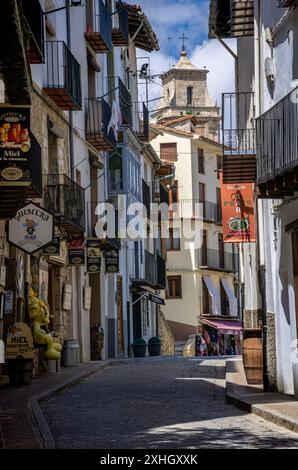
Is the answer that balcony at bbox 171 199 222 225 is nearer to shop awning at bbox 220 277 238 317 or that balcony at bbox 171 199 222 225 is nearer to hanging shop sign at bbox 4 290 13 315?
shop awning at bbox 220 277 238 317

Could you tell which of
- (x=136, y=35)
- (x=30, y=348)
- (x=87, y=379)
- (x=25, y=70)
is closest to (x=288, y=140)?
(x=25, y=70)

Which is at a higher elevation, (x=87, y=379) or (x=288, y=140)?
(x=288, y=140)

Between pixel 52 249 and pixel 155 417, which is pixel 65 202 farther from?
pixel 155 417

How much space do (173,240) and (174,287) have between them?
9.82 feet

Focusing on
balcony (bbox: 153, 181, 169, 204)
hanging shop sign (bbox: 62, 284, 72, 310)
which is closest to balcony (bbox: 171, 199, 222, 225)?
balcony (bbox: 153, 181, 169, 204)

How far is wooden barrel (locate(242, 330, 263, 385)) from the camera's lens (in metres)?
19.4

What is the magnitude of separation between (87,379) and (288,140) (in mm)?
8871

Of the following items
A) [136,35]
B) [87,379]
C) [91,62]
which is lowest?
[87,379]

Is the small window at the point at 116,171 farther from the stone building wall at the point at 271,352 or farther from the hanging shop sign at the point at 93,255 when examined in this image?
the stone building wall at the point at 271,352

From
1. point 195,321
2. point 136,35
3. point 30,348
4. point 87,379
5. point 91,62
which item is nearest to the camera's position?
point 30,348

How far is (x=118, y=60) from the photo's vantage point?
42.1m

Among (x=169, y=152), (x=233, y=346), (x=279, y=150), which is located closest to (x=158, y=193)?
(x=233, y=346)

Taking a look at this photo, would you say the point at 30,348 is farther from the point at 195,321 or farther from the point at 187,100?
the point at 187,100

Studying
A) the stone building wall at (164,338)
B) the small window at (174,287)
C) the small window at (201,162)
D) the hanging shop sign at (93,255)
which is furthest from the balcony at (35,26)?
the small window at (201,162)
